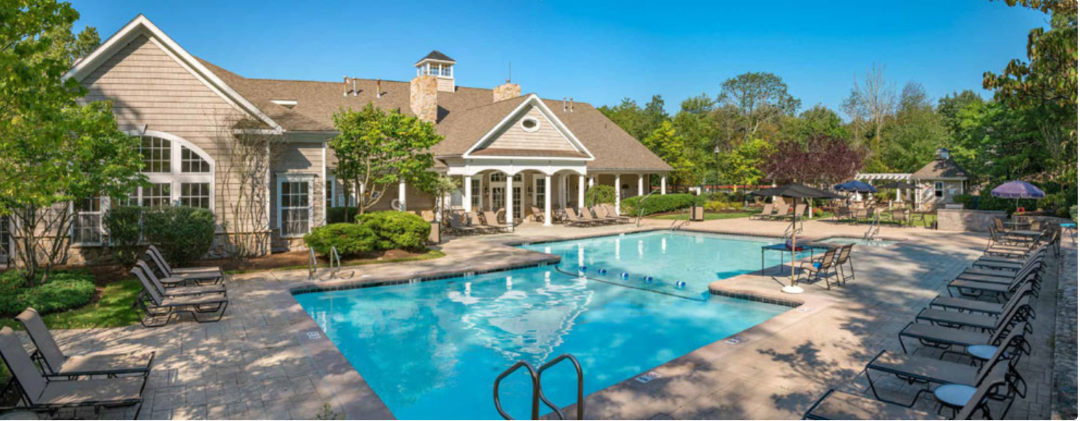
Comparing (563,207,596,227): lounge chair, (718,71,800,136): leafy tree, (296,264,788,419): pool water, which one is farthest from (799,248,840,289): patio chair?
(718,71,800,136): leafy tree

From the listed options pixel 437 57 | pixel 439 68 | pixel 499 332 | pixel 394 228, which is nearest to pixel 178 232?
pixel 394 228

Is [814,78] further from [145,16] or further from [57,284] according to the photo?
[57,284]

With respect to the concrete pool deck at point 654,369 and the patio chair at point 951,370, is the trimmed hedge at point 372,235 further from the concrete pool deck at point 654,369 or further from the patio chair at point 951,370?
the patio chair at point 951,370

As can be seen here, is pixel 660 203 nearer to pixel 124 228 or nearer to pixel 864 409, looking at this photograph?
pixel 124 228

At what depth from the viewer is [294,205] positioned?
18.0 meters

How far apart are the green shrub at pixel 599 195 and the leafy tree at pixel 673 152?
1097 cm

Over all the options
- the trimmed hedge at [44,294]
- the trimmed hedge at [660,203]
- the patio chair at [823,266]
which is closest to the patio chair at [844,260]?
the patio chair at [823,266]

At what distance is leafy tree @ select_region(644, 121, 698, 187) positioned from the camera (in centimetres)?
4059

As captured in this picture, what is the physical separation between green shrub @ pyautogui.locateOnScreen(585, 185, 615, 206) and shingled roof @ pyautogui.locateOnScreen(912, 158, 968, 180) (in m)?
24.7

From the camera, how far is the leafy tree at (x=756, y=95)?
78625 mm

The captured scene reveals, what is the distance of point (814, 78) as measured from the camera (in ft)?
203

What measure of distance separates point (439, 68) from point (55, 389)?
3103 centimetres

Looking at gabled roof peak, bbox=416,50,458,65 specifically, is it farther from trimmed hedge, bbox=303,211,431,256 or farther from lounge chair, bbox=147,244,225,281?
lounge chair, bbox=147,244,225,281

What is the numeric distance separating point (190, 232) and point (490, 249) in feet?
27.2
